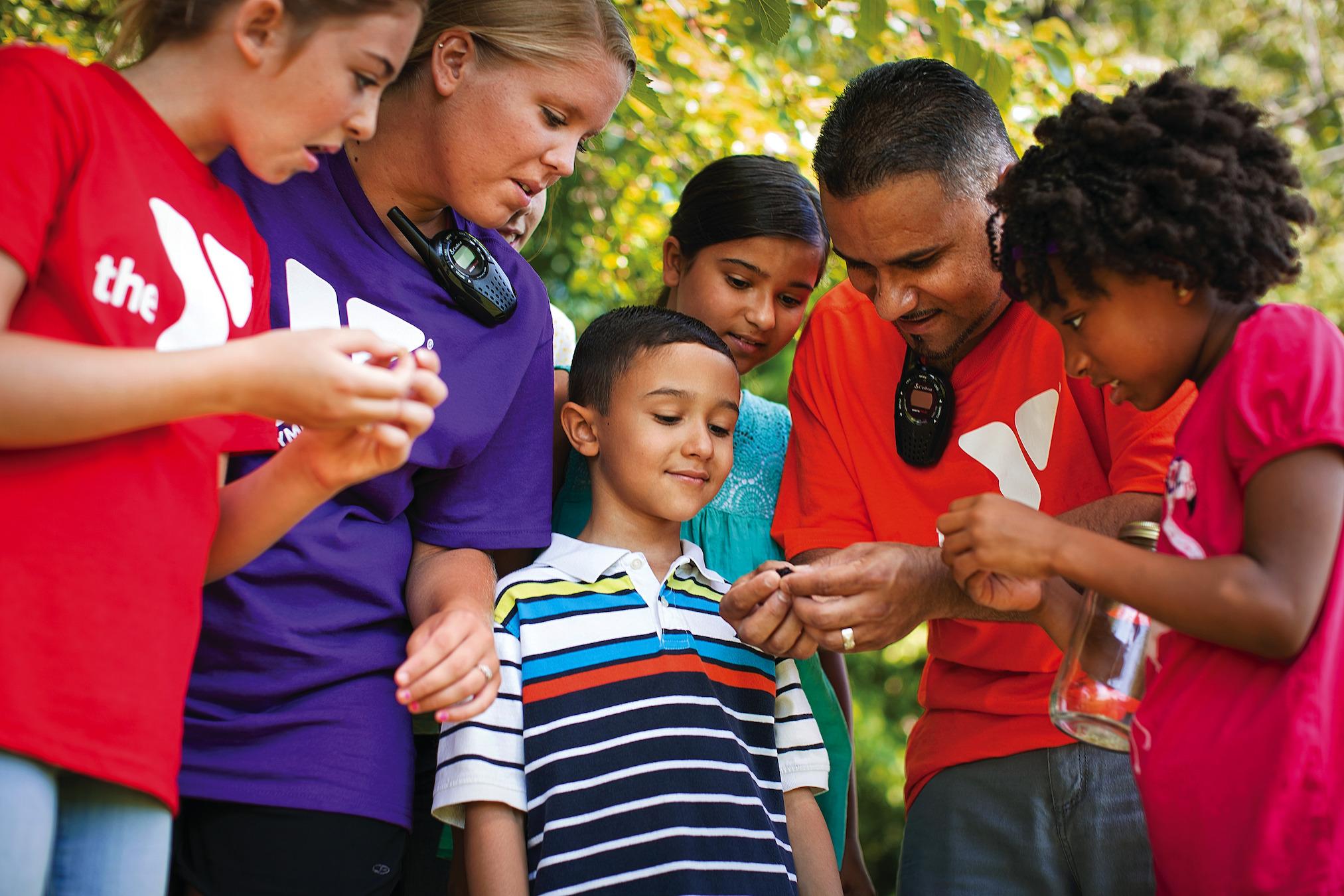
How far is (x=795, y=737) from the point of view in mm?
2510

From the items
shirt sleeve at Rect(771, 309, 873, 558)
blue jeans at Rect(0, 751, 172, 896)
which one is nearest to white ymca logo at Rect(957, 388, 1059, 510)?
shirt sleeve at Rect(771, 309, 873, 558)

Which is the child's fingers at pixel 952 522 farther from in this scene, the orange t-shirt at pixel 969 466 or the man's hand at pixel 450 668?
the man's hand at pixel 450 668

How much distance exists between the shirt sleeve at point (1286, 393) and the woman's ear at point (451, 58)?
1556 mm

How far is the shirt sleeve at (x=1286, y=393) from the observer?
1.55 meters

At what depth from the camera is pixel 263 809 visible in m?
1.92

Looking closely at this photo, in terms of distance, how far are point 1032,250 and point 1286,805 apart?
95 cm

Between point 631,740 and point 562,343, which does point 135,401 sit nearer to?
point 631,740

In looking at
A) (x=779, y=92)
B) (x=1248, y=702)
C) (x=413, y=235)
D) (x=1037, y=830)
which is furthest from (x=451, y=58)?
(x=779, y=92)

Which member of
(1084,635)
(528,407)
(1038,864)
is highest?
(528,407)

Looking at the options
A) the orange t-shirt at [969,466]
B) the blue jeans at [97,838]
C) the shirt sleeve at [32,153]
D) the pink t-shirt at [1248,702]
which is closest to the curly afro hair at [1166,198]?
the pink t-shirt at [1248,702]

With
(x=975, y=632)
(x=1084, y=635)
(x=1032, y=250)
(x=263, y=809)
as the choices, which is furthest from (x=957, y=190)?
(x=263, y=809)

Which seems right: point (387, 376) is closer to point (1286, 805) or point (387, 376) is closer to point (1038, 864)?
point (1286, 805)

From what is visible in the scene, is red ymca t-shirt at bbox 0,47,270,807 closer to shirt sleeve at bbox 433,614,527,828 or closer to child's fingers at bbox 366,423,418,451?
child's fingers at bbox 366,423,418,451

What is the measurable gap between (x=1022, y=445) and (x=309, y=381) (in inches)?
65.8
